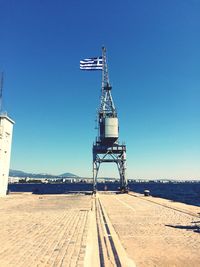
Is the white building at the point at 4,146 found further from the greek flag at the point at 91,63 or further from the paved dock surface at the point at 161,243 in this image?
the paved dock surface at the point at 161,243

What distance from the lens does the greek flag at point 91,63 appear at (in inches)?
1974

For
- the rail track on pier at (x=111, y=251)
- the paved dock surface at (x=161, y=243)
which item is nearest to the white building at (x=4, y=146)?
the paved dock surface at (x=161, y=243)

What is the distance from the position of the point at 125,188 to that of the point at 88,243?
46904mm

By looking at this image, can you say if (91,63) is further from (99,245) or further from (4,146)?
(99,245)

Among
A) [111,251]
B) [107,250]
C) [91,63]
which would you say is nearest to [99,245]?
[107,250]

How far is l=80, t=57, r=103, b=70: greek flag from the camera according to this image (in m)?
50.1

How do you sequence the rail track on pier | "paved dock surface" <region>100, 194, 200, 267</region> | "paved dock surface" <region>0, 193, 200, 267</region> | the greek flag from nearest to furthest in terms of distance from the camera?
the rail track on pier
"paved dock surface" <region>0, 193, 200, 267</region>
"paved dock surface" <region>100, 194, 200, 267</region>
the greek flag

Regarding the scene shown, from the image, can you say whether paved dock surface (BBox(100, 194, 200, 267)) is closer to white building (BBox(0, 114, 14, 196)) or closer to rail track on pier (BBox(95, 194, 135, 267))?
rail track on pier (BBox(95, 194, 135, 267))

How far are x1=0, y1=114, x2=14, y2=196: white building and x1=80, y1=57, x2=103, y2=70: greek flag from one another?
16770mm

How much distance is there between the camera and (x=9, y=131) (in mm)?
51031

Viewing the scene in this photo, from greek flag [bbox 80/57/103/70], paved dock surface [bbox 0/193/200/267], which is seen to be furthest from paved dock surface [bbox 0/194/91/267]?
greek flag [bbox 80/57/103/70]

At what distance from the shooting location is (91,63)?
50844mm

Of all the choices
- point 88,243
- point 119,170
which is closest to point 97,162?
point 119,170

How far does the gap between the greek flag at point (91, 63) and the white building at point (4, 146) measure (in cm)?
1677
